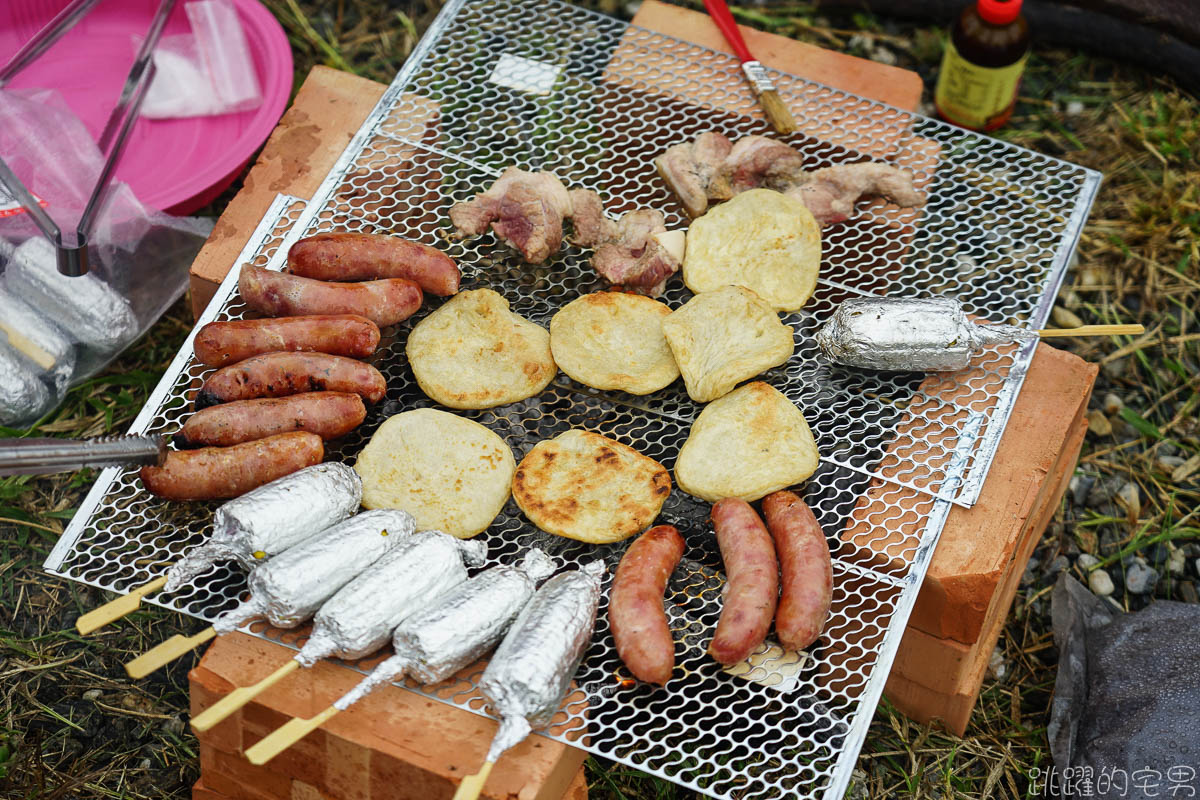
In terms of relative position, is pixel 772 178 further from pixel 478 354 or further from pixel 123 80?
pixel 123 80

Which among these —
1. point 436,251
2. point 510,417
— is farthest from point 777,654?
point 436,251

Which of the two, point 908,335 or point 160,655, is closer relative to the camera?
point 160,655

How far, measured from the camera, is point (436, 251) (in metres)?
3.28

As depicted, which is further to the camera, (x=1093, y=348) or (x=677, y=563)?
(x=1093, y=348)

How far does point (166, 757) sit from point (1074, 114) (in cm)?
467

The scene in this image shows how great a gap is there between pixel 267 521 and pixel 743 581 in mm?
1213

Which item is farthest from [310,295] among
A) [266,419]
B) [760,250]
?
[760,250]

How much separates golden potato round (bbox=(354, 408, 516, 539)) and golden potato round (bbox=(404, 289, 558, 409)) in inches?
4.3

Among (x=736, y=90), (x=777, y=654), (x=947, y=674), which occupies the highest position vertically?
(x=736, y=90)

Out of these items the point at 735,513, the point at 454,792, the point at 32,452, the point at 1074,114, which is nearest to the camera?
the point at 32,452

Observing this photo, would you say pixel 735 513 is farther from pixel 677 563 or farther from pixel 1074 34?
pixel 1074 34

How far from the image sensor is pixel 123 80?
179 inches

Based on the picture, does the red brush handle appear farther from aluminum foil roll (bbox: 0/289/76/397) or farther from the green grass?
aluminum foil roll (bbox: 0/289/76/397)

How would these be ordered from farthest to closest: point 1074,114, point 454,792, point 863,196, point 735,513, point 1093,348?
point 1074,114 < point 1093,348 < point 863,196 < point 735,513 < point 454,792
